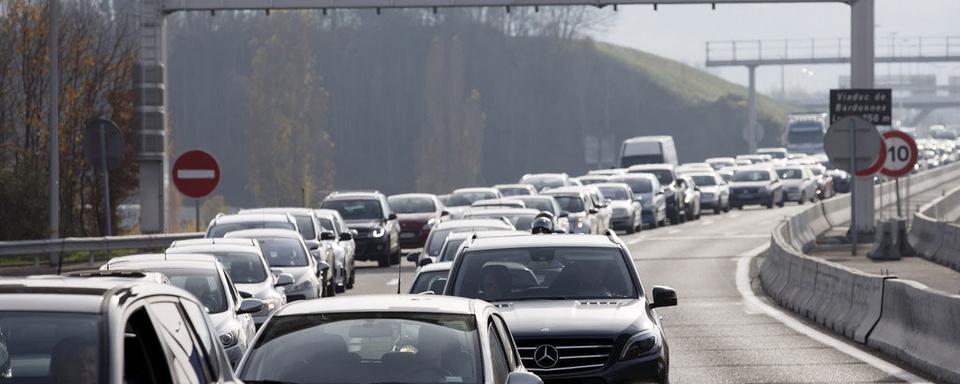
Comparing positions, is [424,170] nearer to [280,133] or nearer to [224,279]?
[280,133]

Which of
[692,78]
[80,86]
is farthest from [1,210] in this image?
[692,78]

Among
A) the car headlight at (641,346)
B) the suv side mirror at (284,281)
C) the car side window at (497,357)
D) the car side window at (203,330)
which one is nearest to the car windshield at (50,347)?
the car side window at (203,330)

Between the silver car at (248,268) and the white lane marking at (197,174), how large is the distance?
9600mm

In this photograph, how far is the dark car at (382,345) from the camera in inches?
319

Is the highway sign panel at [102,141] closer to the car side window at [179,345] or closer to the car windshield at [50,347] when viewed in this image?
the car side window at [179,345]

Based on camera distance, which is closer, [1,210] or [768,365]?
[768,365]

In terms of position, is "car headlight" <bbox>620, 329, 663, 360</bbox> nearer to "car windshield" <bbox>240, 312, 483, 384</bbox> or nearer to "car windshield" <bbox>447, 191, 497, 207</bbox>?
"car windshield" <bbox>240, 312, 483, 384</bbox>

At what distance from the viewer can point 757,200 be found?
2734 inches

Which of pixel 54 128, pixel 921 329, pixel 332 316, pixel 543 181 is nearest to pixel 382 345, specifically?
pixel 332 316

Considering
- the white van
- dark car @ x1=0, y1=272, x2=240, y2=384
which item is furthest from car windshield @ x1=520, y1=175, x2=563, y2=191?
dark car @ x1=0, y1=272, x2=240, y2=384

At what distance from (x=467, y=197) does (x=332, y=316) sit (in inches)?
1537

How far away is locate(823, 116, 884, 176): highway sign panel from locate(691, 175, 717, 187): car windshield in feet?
116

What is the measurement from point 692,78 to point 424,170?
Result: 7690cm

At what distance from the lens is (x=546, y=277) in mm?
13562
